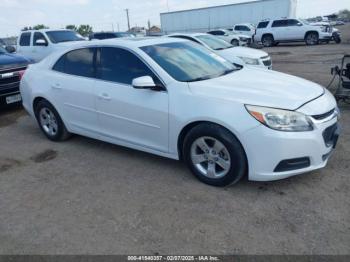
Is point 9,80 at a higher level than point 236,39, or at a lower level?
higher

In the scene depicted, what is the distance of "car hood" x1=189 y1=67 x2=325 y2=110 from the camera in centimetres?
328

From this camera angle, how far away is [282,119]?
3.16 metres

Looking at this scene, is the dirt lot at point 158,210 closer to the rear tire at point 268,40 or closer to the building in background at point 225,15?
the rear tire at point 268,40

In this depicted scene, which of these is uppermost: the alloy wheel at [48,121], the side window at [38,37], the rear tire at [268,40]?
the side window at [38,37]

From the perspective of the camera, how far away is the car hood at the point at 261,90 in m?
3.28

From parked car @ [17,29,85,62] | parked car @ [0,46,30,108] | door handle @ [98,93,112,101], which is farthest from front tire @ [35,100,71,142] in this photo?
parked car @ [17,29,85,62]

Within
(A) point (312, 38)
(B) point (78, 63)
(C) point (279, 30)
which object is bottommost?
(A) point (312, 38)

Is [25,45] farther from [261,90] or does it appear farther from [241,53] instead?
[261,90]

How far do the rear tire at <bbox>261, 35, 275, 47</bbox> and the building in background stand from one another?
6.14m

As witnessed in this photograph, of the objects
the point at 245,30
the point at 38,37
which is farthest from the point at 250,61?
the point at 245,30

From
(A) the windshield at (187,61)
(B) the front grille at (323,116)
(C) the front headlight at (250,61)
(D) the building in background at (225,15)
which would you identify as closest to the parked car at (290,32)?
(D) the building in background at (225,15)

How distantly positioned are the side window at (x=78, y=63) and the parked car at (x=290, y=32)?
21.4 metres

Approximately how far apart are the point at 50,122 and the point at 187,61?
102 inches

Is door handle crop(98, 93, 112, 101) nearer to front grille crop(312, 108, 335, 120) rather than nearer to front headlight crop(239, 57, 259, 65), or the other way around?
front grille crop(312, 108, 335, 120)
